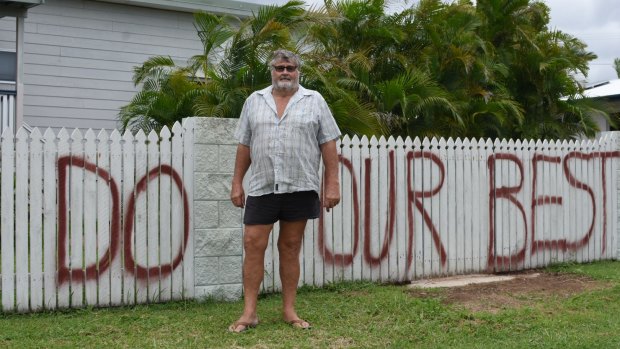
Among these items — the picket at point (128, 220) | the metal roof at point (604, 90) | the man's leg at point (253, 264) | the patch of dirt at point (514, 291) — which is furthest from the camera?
the metal roof at point (604, 90)

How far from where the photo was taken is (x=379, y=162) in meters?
7.14

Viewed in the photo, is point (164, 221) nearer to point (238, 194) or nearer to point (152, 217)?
point (152, 217)

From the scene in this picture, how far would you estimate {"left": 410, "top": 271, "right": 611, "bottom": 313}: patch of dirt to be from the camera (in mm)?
6149

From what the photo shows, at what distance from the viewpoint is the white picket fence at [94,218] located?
550cm

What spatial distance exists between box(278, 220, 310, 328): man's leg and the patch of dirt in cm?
162

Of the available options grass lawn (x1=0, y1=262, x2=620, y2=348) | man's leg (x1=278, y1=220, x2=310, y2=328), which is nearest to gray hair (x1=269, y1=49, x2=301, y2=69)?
man's leg (x1=278, y1=220, x2=310, y2=328)

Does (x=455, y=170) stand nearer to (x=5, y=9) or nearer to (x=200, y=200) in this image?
(x=200, y=200)

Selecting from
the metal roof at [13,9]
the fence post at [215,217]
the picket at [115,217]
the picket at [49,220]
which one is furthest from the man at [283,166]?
the metal roof at [13,9]

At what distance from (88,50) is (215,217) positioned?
266 inches

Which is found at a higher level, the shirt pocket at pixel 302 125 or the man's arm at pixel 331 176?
the shirt pocket at pixel 302 125

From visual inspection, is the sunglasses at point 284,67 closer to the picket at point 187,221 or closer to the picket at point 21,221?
the picket at point 187,221

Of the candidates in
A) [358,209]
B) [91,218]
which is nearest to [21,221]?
[91,218]

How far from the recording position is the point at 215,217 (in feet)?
20.0

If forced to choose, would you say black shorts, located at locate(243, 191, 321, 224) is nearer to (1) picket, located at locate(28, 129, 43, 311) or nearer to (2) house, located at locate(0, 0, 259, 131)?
(1) picket, located at locate(28, 129, 43, 311)
